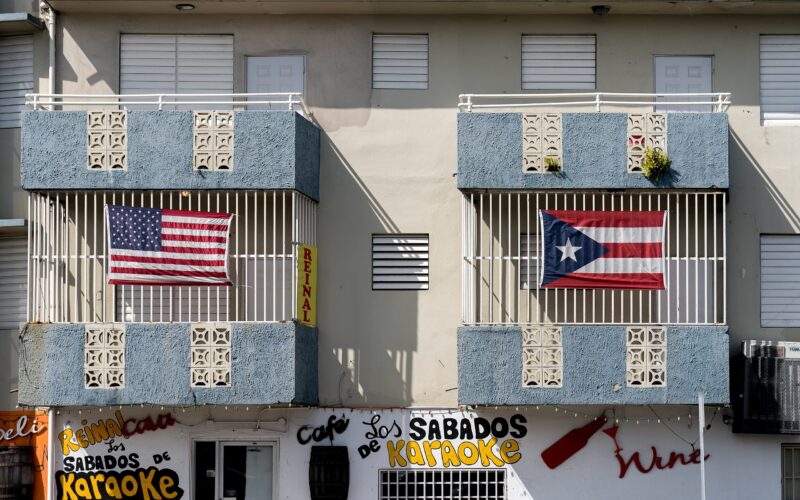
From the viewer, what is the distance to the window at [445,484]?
25.5 metres

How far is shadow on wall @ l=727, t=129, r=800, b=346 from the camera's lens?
25.8 metres

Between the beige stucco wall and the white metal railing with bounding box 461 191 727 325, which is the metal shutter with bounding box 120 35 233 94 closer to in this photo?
the beige stucco wall

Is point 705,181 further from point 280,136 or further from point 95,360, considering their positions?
point 95,360

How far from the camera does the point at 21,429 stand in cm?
2594

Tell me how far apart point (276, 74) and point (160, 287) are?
170 inches

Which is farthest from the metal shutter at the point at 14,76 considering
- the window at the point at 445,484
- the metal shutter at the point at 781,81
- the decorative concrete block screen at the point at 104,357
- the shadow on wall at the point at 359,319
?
the metal shutter at the point at 781,81

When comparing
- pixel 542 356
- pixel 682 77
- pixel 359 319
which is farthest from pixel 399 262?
pixel 682 77

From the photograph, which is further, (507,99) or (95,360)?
(507,99)

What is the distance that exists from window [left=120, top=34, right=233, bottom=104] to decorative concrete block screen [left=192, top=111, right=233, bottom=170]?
5.92ft

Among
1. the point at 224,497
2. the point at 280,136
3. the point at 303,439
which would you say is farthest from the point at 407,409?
the point at 280,136

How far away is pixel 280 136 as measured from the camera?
24812 millimetres

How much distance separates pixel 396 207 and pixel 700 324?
5.60m

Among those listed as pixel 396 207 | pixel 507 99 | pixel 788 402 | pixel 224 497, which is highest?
Answer: pixel 507 99

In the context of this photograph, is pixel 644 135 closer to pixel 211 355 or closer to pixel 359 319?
pixel 359 319
